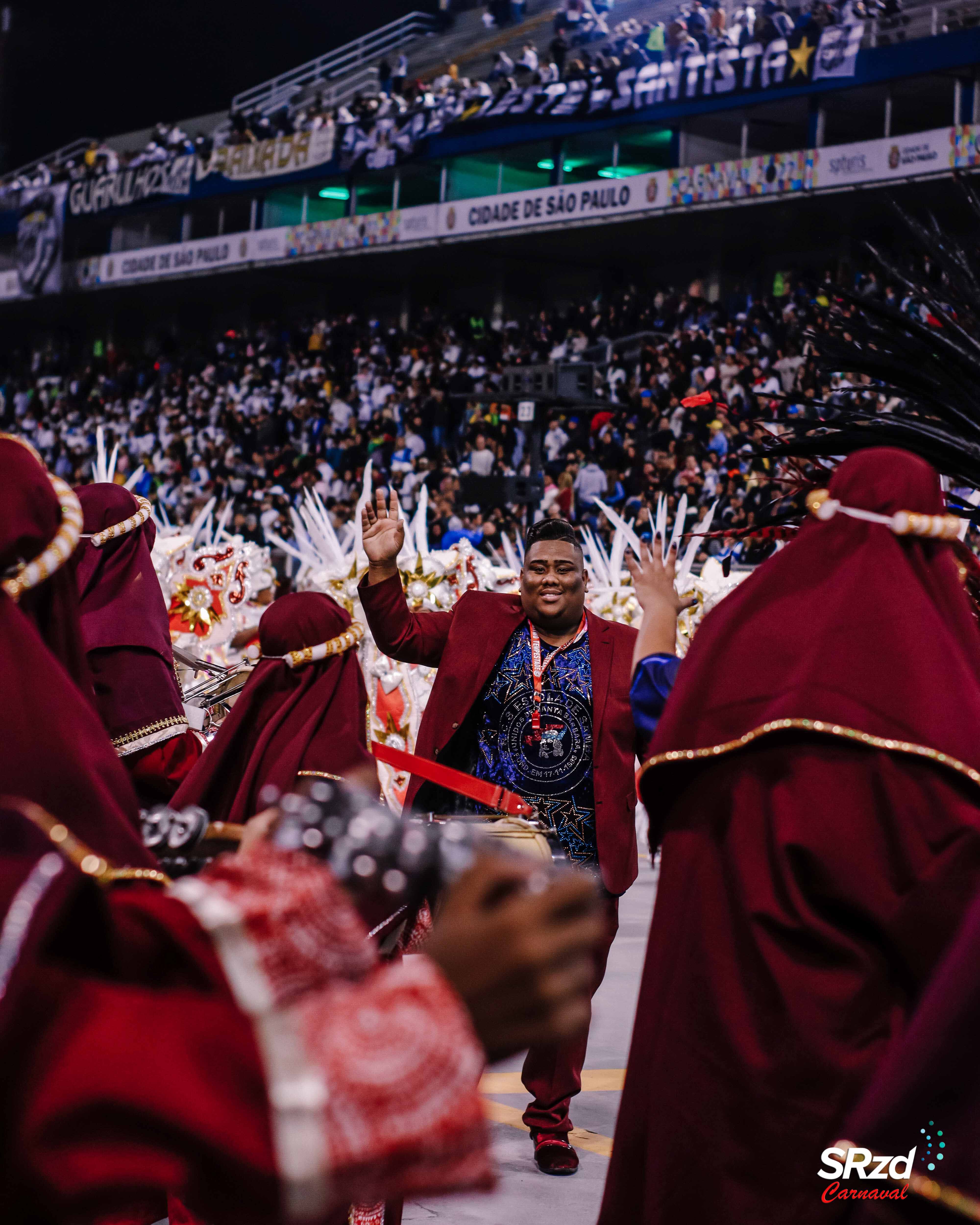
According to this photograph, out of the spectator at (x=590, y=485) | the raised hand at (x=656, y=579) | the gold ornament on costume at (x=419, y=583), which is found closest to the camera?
the raised hand at (x=656, y=579)

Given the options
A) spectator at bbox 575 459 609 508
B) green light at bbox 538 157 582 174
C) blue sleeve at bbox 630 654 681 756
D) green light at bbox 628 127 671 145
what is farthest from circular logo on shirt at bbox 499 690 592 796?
green light at bbox 538 157 582 174

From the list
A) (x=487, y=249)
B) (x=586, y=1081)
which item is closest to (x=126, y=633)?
(x=586, y=1081)

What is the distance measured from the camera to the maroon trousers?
4.33 m

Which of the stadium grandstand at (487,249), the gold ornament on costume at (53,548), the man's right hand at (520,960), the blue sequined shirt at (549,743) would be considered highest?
the stadium grandstand at (487,249)

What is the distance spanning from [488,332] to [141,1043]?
2248 cm

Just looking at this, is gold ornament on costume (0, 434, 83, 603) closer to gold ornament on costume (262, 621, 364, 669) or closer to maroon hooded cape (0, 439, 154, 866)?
maroon hooded cape (0, 439, 154, 866)

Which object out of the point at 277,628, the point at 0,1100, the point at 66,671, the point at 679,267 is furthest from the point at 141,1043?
the point at 679,267

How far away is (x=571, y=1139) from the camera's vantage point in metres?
4.56

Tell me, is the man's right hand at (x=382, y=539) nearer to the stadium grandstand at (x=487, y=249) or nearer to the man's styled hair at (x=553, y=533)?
the man's styled hair at (x=553, y=533)

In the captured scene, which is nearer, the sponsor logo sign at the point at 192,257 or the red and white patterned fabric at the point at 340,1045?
the red and white patterned fabric at the point at 340,1045

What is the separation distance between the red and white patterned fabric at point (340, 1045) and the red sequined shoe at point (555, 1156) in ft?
11.2

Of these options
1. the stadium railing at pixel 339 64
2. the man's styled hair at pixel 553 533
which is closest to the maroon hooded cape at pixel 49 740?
the man's styled hair at pixel 553 533

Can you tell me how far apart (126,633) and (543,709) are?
1.48m

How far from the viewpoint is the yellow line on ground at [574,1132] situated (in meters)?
4.46
